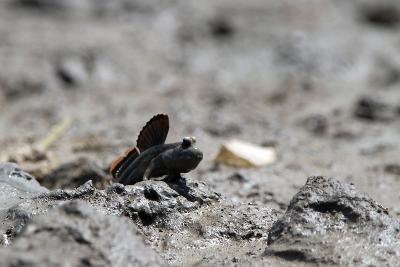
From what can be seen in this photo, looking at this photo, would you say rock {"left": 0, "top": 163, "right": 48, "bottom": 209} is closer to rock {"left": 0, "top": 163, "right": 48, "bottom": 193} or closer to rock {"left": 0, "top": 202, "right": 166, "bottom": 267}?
rock {"left": 0, "top": 163, "right": 48, "bottom": 193}

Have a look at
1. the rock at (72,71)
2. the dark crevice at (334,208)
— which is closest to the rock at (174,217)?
the dark crevice at (334,208)

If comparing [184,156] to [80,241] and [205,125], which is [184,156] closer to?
[80,241]

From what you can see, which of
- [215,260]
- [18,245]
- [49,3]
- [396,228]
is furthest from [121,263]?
[49,3]

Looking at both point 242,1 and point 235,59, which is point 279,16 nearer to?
point 242,1

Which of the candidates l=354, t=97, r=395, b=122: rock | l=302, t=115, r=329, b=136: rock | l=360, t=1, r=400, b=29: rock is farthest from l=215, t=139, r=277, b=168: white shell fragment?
l=360, t=1, r=400, b=29: rock

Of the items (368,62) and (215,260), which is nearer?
(215,260)

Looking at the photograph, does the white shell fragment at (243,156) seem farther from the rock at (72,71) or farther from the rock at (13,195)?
the rock at (72,71)

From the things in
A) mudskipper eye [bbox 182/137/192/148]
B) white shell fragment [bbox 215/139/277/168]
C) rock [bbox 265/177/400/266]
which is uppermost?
mudskipper eye [bbox 182/137/192/148]

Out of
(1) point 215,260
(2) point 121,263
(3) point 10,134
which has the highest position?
(2) point 121,263
